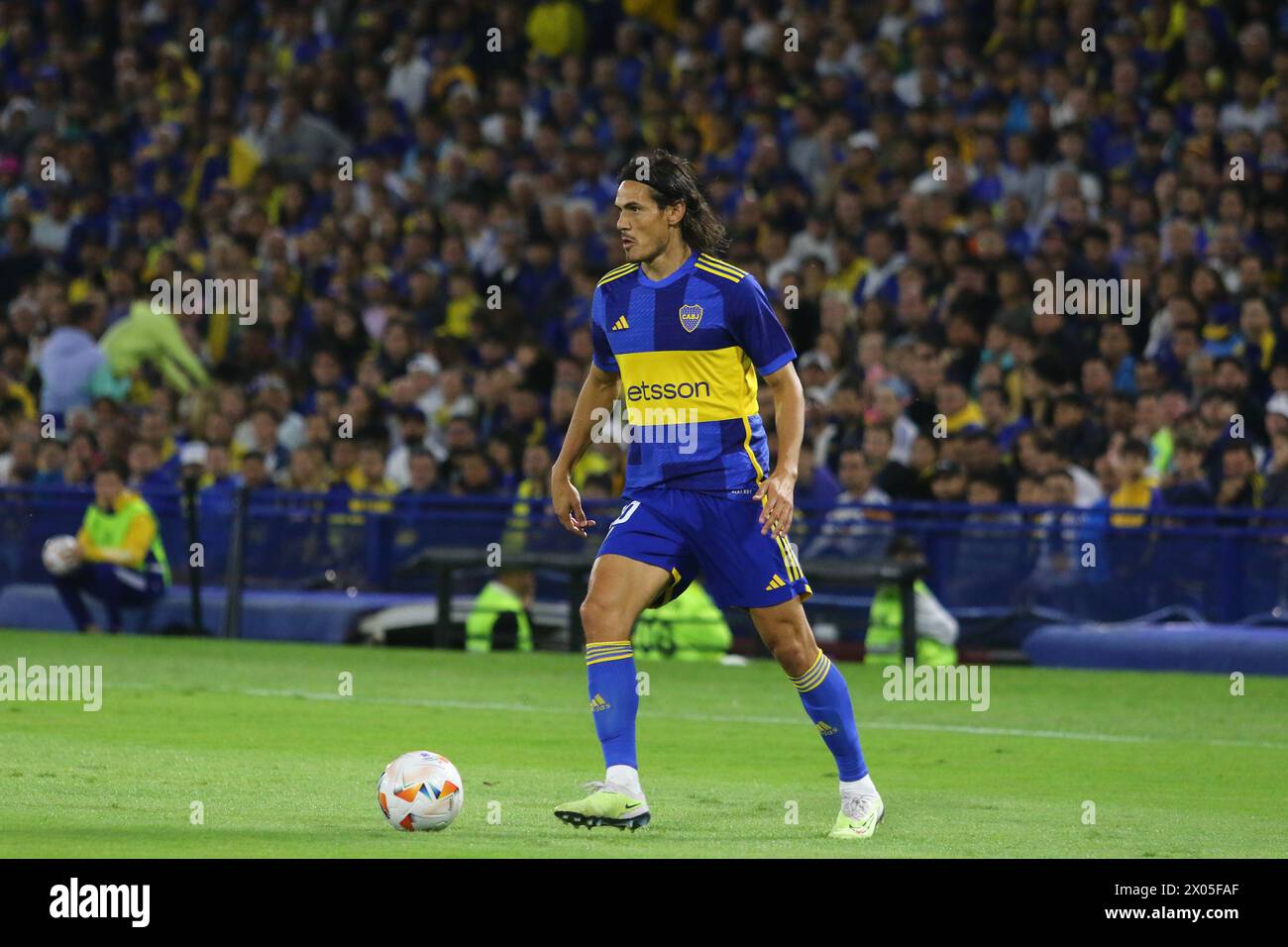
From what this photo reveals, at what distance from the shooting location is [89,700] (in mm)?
13383

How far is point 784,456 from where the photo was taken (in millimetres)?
8094

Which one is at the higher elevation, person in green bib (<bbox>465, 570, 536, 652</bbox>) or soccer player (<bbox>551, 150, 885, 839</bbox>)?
soccer player (<bbox>551, 150, 885, 839</bbox>)

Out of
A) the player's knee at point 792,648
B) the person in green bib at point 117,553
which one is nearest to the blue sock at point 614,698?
the player's knee at point 792,648

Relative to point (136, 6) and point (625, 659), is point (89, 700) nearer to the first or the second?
point (625, 659)

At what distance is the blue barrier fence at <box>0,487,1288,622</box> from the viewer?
15969 millimetres

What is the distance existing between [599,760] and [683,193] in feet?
11.6

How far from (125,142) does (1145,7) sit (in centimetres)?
1257

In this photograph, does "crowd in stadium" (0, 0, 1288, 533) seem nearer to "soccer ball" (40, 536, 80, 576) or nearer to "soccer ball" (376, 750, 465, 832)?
"soccer ball" (40, 536, 80, 576)

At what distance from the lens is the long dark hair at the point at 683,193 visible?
834 centimetres

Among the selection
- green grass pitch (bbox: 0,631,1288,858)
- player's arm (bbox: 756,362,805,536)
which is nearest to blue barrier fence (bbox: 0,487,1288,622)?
green grass pitch (bbox: 0,631,1288,858)

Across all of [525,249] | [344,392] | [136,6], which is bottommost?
[344,392]

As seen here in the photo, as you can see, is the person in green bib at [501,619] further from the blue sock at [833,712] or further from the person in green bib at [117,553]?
the blue sock at [833,712]

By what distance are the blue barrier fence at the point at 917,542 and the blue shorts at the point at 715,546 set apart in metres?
8.12
